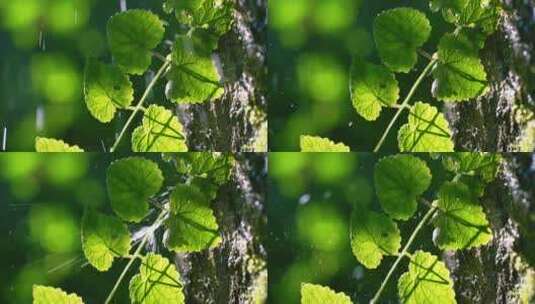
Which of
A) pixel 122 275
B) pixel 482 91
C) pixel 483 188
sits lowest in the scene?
pixel 122 275

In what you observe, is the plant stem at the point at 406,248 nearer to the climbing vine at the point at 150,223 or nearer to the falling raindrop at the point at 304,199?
the falling raindrop at the point at 304,199

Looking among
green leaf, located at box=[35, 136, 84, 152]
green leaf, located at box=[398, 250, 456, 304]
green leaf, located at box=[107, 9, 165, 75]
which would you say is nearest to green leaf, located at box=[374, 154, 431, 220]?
green leaf, located at box=[398, 250, 456, 304]

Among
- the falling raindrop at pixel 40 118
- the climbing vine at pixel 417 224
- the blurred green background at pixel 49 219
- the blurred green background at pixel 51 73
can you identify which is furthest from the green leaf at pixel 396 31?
the falling raindrop at pixel 40 118

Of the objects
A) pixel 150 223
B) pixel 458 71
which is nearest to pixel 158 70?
pixel 150 223

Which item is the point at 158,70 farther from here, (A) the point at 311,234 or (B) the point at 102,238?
(A) the point at 311,234

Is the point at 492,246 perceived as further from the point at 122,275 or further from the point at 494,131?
the point at 122,275

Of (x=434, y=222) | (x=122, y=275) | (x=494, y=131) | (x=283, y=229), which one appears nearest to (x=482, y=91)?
(x=494, y=131)
